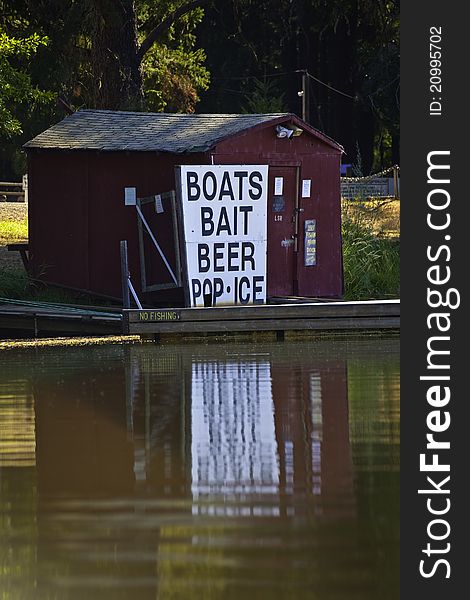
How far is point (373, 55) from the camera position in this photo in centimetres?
5469

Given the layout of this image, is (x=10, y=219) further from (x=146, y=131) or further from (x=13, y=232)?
(x=146, y=131)

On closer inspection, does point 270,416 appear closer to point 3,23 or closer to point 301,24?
point 3,23

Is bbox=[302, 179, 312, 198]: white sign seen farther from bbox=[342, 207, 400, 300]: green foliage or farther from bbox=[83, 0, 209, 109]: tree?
bbox=[83, 0, 209, 109]: tree

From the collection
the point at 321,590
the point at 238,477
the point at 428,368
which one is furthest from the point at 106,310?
the point at 321,590

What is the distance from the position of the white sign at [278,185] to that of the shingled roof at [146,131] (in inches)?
35.4

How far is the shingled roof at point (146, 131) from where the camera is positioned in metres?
22.6

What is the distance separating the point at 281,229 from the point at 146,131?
2649 millimetres

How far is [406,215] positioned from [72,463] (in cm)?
565

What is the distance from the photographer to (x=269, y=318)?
21.7 meters

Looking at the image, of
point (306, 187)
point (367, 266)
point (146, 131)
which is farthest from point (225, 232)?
point (367, 266)

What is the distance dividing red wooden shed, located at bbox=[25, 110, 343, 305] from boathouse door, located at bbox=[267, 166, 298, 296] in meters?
0.02

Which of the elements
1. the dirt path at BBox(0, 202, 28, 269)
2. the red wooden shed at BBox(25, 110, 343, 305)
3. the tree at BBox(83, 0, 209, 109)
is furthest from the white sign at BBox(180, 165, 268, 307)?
the tree at BBox(83, 0, 209, 109)

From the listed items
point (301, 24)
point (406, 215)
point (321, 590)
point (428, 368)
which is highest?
point (301, 24)

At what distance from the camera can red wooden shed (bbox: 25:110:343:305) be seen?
899 inches
